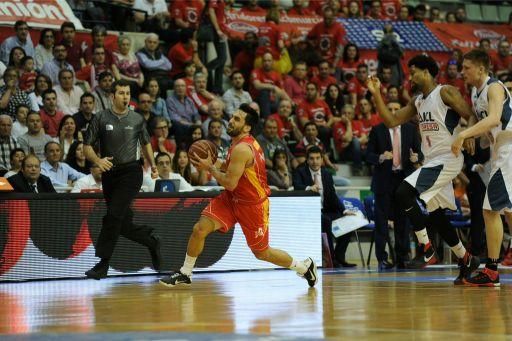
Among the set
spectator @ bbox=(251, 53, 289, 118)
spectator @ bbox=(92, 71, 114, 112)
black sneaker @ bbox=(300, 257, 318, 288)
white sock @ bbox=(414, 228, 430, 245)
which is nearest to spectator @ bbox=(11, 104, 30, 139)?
spectator @ bbox=(92, 71, 114, 112)

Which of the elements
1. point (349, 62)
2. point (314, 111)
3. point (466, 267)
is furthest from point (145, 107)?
point (466, 267)

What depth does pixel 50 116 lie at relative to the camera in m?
15.4

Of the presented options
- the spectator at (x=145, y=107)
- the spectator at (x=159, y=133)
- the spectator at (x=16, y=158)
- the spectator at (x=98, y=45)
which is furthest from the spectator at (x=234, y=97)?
the spectator at (x=16, y=158)

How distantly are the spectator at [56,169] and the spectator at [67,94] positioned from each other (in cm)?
183

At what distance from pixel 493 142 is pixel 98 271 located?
4311 mm

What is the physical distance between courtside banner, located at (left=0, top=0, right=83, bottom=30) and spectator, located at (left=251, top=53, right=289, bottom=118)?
3.24 meters

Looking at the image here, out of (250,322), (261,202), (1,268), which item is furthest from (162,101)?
(250,322)

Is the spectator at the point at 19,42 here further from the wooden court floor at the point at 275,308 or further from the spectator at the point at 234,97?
the wooden court floor at the point at 275,308

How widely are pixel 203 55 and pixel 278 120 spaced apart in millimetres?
2438

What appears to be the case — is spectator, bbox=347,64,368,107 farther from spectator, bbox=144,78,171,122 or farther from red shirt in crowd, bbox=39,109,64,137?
red shirt in crowd, bbox=39,109,64,137

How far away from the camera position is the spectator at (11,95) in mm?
15047

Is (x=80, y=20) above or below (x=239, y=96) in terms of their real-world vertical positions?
above

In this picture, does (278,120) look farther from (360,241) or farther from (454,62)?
(454,62)

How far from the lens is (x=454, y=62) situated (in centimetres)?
2112
